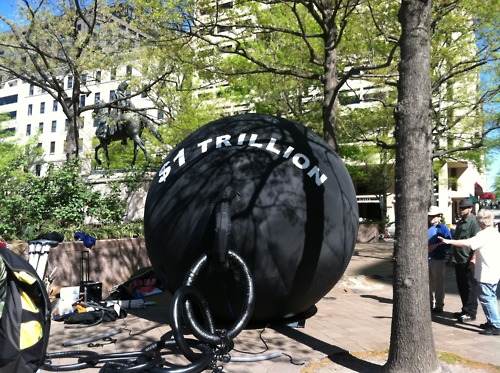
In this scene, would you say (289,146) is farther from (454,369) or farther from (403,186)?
(454,369)

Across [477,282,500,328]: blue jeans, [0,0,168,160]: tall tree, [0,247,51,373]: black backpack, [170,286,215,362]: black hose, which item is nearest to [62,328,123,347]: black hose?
[170,286,215,362]: black hose

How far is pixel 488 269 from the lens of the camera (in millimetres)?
6359

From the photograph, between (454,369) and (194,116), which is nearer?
(454,369)

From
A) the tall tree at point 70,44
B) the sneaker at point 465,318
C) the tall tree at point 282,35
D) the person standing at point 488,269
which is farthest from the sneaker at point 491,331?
the tall tree at point 70,44

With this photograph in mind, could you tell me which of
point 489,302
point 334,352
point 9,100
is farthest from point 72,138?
point 9,100

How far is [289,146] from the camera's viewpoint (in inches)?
230

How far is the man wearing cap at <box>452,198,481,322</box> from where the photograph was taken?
693 centimetres

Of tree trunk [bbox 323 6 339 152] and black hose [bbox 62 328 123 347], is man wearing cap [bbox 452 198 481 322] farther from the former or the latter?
black hose [bbox 62 328 123 347]

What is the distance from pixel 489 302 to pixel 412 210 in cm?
288

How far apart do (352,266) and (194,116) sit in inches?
499

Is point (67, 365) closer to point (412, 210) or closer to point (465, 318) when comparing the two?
point (412, 210)

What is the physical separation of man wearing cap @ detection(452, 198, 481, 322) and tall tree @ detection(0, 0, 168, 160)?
39.0 feet

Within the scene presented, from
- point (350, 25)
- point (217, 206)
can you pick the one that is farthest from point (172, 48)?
point (217, 206)

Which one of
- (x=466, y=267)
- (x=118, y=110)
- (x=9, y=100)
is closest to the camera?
(x=466, y=267)
